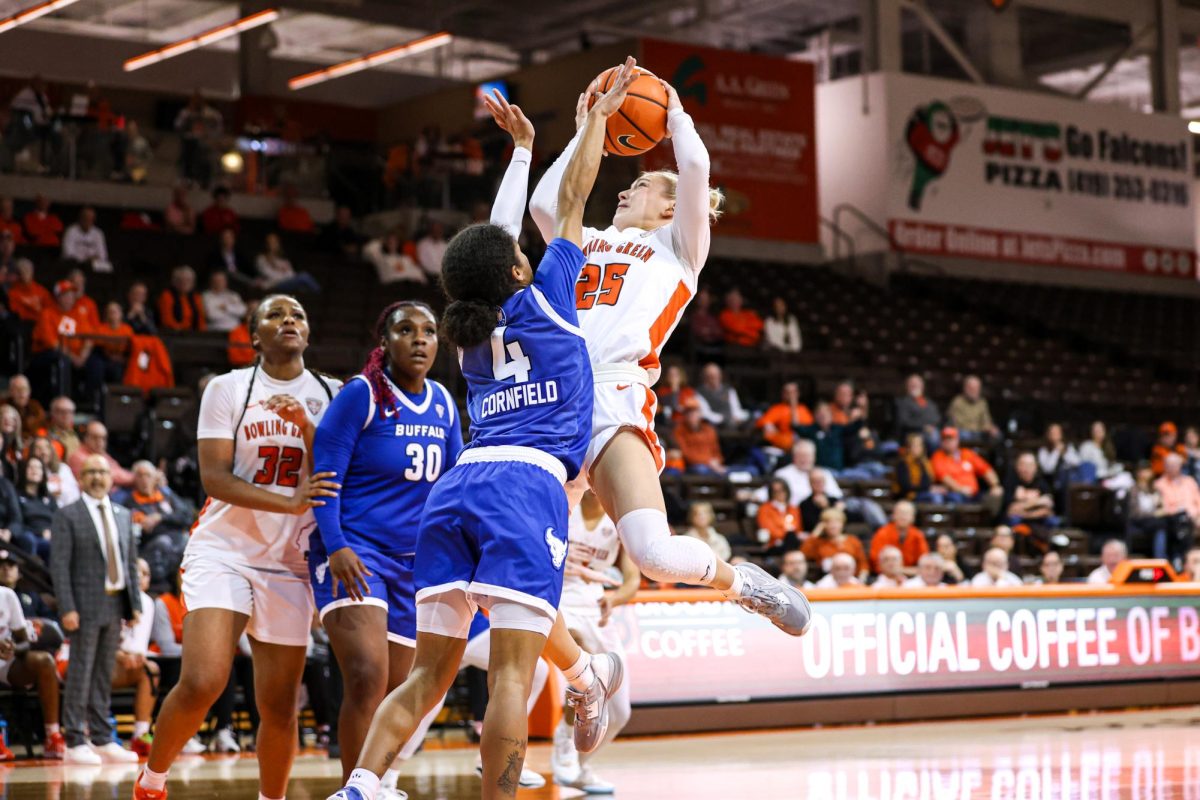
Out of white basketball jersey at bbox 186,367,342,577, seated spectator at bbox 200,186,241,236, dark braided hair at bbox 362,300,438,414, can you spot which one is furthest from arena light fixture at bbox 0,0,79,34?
dark braided hair at bbox 362,300,438,414

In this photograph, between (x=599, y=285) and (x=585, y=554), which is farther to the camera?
(x=585, y=554)

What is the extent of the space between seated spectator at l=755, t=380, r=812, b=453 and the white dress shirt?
849 cm

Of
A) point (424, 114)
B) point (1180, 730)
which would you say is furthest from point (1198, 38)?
point (1180, 730)

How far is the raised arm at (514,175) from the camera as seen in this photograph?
17.1ft

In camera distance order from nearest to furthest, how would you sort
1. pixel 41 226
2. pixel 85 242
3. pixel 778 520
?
pixel 778 520
pixel 85 242
pixel 41 226

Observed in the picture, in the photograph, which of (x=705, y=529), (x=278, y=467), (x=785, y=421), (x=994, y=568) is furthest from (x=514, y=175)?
(x=785, y=421)

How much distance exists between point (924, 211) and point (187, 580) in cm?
2179

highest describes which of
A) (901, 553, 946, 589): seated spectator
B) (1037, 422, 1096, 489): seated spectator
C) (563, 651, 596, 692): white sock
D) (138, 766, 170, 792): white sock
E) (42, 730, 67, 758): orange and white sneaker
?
(563, 651, 596, 692): white sock

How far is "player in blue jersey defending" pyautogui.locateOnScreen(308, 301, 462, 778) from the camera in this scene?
561 cm

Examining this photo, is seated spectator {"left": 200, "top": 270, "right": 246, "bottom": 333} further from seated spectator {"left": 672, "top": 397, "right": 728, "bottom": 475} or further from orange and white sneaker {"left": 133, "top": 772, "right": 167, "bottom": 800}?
orange and white sneaker {"left": 133, "top": 772, "right": 167, "bottom": 800}

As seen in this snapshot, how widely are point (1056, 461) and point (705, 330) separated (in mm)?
4470

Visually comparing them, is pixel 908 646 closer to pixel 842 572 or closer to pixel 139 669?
pixel 842 572

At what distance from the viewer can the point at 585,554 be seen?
27.9 feet

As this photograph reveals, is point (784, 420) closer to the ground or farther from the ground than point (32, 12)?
closer to the ground
